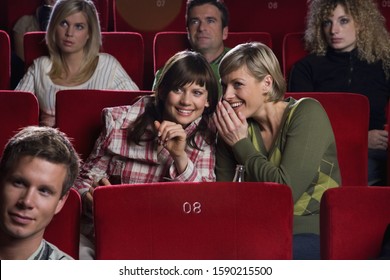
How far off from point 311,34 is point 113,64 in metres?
0.35

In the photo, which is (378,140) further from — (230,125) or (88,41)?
(88,41)

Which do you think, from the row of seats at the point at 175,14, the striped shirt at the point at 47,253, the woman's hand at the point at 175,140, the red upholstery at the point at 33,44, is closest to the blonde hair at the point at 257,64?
the woman's hand at the point at 175,140

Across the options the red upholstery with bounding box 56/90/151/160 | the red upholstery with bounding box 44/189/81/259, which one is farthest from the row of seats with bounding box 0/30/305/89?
the red upholstery with bounding box 44/189/81/259

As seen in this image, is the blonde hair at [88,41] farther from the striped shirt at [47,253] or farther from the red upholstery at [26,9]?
the striped shirt at [47,253]

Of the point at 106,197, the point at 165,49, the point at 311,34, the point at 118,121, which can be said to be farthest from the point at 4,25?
the point at 106,197

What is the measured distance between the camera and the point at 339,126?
112 centimetres

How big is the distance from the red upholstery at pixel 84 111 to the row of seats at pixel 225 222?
34cm

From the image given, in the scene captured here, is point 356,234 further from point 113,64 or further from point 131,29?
point 131,29

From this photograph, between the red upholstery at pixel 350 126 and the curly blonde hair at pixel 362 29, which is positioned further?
the curly blonde hair at pixel 362 29

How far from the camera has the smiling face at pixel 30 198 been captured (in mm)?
754

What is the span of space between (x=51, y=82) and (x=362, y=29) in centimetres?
53

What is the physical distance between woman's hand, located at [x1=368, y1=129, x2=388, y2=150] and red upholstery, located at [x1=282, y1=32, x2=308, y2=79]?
9.6 inches
